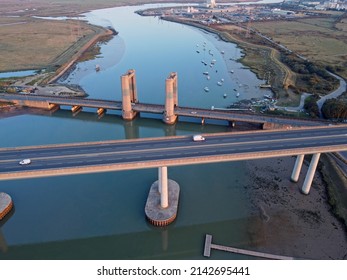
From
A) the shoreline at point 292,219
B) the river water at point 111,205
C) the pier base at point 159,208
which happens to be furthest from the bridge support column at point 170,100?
the pier base at point 159,208

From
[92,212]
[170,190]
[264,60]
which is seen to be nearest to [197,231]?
[170,190]

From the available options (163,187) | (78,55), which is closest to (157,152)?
(163,187)

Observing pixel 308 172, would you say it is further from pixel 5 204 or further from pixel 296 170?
pixel 5 204

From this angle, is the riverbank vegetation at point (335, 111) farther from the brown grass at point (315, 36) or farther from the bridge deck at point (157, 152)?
the brown grass at point (315, 36)

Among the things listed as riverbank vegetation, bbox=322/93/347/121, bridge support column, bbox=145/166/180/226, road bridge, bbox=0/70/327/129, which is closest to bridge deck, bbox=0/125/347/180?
bridge support column, bbox=145/166/180/226

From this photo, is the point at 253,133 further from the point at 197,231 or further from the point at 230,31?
the point at 230,31

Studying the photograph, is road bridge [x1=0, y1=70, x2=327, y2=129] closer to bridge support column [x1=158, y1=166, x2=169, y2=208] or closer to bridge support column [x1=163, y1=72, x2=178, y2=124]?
bridge support column [x1=163, y1=72, x2=178, y2=124]
